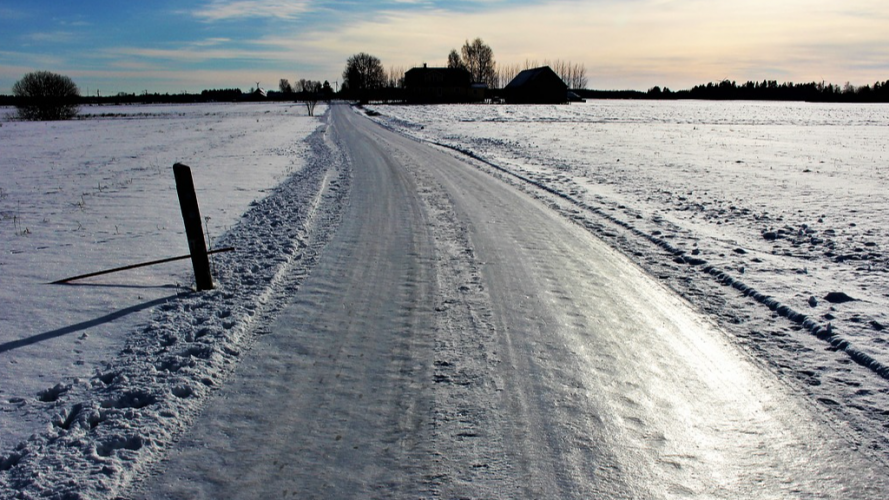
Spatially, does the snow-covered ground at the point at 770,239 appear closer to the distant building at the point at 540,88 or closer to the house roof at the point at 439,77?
the distant building at the point at 540,88

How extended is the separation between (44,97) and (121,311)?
241ft

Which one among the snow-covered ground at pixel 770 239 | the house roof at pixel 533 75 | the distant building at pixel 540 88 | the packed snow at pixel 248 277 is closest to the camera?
the packed snow at pixel 248 277

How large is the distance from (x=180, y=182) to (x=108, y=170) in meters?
14.3

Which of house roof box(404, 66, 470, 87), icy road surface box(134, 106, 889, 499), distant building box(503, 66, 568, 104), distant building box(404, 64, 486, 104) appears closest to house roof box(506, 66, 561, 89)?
distant building box(503, 66, 568, 104)

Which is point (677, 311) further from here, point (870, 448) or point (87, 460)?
point (87, 460)

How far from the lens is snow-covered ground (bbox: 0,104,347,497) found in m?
3.18

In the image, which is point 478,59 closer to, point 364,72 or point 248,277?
point 364,72

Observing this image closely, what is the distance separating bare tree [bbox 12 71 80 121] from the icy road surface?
7195 cm

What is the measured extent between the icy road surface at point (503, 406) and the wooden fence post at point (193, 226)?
1.19 m

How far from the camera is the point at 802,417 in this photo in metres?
3.39

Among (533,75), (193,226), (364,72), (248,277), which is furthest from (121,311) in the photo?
(364,72)

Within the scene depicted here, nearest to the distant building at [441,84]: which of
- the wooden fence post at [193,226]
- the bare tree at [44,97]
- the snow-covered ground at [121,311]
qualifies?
the bare tree at [44,97]

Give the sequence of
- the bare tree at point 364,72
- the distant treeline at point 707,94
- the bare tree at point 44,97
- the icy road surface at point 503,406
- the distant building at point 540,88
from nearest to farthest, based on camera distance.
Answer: the icy road surface at point 503,406, the bare tree at point 44,97, the distant building at point 540,88, the distant treeline at point 707,94, the bare tree at point 364,72

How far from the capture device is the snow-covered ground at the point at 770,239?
4.18m
